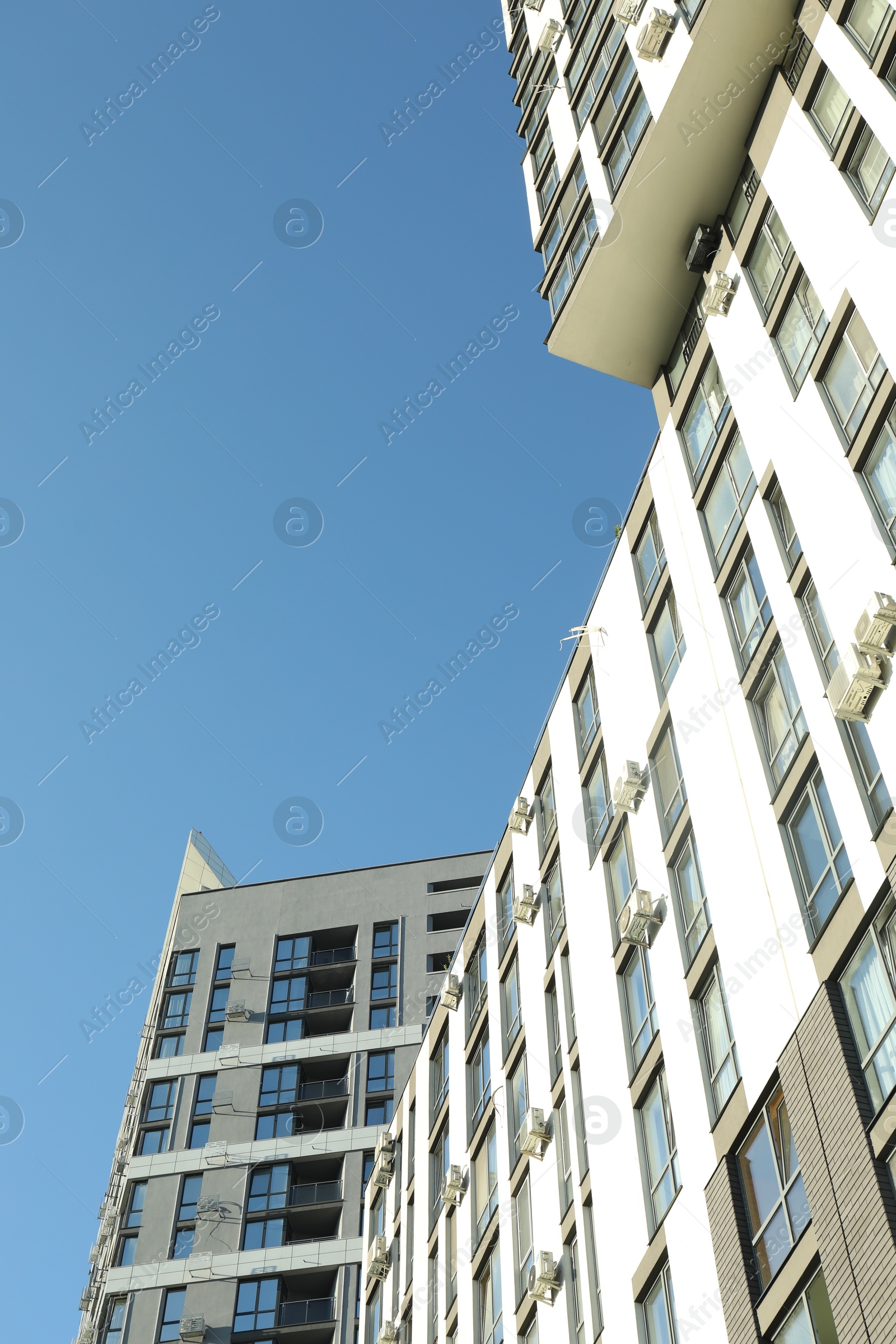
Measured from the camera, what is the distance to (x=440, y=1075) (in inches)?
1619

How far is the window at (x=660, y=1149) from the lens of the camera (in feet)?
75.2

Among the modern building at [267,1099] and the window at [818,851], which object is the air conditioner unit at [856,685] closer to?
the window at [818,851]

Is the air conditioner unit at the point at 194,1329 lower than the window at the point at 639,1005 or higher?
higher

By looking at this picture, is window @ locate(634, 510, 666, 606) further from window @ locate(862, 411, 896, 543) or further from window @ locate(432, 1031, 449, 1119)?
window @ locate(432, 1031, 449, 1119)

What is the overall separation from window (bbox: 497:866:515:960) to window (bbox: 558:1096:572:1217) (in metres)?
7.28

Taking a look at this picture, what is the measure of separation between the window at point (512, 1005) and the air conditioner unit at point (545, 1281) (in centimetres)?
689

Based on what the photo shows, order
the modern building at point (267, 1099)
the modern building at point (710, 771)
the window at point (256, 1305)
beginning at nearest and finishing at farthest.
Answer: the modern building at point (710, 771) → the window at point (256, 1305) → the modern building at point (267, 1099)

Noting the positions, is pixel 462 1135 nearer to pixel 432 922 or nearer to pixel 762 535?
pixel 762 535

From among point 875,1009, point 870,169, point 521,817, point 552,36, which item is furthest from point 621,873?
point 552,36

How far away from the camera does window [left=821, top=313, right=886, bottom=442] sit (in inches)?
853

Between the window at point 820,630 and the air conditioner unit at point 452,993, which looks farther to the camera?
the air conditioner unit at point 452,993

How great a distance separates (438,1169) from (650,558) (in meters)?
19.1

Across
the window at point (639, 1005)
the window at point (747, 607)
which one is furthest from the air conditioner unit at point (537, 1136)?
the window at point (747, 607)

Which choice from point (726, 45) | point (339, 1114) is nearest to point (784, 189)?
point (726, 45)
